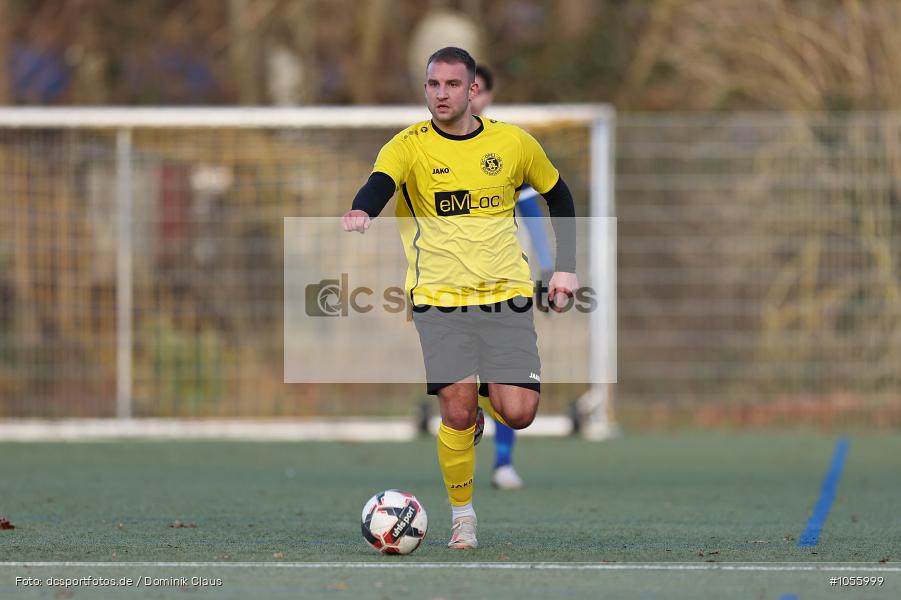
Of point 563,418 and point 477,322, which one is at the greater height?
point 477,322

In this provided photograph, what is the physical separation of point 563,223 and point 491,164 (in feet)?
1.69

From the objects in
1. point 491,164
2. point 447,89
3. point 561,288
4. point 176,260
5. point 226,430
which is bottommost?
point 226,430

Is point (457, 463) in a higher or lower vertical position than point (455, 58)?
lower

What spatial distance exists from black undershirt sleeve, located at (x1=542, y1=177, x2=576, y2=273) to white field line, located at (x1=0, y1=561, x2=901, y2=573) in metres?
1.44

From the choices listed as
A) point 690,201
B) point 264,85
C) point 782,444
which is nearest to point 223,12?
point 264,85

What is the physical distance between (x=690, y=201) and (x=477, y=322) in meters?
7.96

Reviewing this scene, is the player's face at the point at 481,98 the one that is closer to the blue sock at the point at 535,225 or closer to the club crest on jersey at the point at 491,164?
the blue sock at the point at 535,225

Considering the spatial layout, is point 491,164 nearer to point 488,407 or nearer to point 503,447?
point 488,407

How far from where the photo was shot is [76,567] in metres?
5.64

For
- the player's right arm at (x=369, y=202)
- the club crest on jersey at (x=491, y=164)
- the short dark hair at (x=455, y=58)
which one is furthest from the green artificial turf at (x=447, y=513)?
the short dark hair at (x=455, y=58)

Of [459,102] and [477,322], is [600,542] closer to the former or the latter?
[477,322]

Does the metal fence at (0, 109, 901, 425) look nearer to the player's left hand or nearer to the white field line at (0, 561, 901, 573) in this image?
the player's left hand

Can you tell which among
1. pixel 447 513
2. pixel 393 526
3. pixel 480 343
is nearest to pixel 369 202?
pixel 480 343

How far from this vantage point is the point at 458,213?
638 cm
